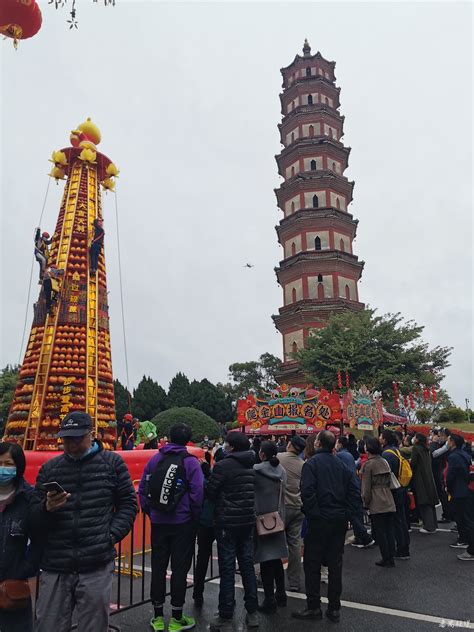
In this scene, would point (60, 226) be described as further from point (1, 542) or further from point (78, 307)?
point (1, 542)

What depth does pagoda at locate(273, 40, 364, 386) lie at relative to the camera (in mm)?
30094

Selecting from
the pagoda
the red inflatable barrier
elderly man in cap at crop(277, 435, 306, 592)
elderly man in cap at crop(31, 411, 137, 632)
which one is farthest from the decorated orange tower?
the pagoda

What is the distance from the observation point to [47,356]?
446 inches

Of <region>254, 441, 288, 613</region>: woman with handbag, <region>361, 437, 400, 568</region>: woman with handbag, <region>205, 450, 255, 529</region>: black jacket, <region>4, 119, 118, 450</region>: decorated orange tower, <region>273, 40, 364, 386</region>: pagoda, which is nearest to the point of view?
<region>205, 450, 255, 529</region>: black jacket

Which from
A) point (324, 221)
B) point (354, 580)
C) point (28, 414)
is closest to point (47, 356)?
point (28, 414)

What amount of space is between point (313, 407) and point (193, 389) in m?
20.0

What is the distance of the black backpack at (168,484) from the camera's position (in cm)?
416

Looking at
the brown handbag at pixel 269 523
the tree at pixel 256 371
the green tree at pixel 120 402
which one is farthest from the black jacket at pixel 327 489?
the tree at pixel 256 371

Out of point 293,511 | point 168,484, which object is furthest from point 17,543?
point 293,511

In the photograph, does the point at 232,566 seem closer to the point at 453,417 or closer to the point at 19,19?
the point at 19,19

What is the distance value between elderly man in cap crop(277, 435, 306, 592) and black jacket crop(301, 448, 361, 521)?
2.96 ft

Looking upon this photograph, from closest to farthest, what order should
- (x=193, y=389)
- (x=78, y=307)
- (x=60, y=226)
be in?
(x=78, y=307) → (x=60, y=226) → (x=193, y=389)

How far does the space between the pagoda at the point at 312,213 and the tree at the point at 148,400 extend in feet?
34.9

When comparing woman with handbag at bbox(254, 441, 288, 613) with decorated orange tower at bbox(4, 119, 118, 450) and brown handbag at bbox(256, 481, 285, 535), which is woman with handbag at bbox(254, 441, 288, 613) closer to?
brown handbag at bbox(256, 481, 285, 535)
